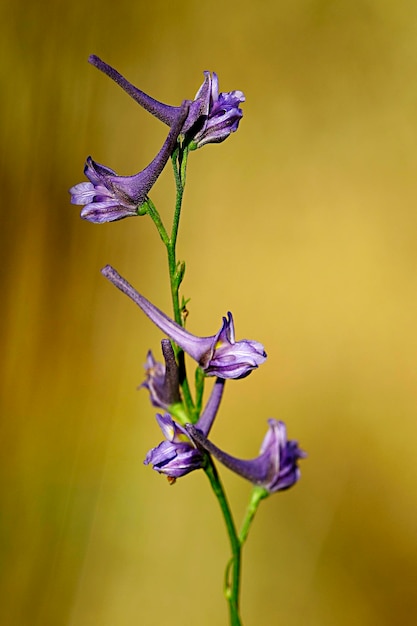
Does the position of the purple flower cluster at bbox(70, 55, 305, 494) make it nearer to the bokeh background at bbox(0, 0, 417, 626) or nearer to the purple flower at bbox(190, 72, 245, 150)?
the purple flower at bbox(190, 72, 245, 150)

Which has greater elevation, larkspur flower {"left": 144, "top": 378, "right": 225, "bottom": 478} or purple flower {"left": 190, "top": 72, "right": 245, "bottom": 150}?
purple flower {"left": 190, "top": 72, "right": 245, "bottom": 150}

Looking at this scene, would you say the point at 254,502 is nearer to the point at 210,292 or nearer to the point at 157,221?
the point at 157,221

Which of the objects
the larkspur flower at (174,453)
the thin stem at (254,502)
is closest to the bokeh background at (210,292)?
the thin stem at (254,502)

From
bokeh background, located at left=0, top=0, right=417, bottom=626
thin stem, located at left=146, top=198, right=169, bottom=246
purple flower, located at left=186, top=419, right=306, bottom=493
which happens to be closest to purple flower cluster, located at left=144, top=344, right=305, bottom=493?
purple flower, located at left=186, top=419, right=306, bottom=493

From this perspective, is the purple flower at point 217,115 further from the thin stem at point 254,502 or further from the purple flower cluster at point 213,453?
the thin stem at point 254,502

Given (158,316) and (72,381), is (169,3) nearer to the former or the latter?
(72,381)

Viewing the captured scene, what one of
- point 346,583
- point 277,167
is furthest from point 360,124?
point 346,583

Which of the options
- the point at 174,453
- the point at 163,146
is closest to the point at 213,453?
the point at 174,453
